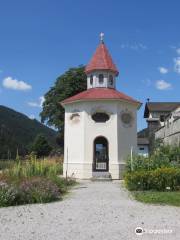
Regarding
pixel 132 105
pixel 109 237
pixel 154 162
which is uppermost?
pixel 132 105

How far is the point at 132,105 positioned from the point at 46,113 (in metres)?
17.1

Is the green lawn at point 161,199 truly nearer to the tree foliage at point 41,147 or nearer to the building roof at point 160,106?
the tree foliage at point 41,147

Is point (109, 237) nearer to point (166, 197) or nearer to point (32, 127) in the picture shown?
point (166, 197)

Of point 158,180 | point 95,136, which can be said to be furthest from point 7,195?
point 95,136

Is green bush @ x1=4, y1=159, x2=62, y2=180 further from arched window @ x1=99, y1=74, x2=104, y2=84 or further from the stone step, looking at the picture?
arched window @ x1=99, y1=74, x2=104, y2=84

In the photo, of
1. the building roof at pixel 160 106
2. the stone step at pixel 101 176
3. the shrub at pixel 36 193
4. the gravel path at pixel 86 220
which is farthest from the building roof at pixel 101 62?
the building roof at pixel 160 106

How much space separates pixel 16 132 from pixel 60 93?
151ft

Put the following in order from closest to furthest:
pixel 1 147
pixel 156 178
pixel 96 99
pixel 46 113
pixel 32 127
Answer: pixel 156 178 < pixel 96 99 < pixel 46 113 < pixel 1 147 < pixel 32 127

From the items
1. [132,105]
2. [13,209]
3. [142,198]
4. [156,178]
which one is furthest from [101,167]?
[13,209]

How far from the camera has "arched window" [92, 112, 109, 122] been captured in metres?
28.9

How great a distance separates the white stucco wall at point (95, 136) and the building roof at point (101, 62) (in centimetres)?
466

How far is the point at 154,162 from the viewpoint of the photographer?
68.7 ft

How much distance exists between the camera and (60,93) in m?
44.2

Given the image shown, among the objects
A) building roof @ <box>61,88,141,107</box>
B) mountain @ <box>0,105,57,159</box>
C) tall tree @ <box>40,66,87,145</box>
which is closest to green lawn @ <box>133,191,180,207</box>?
building roof @ <box>61,88,141,107</box>
